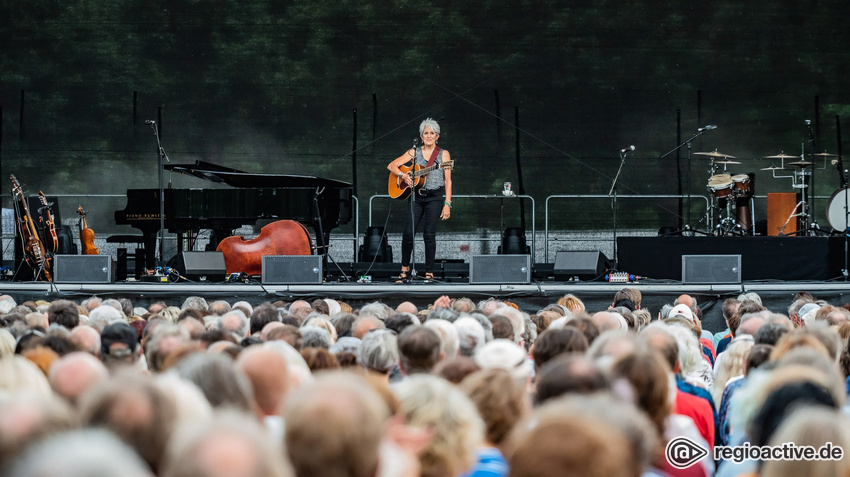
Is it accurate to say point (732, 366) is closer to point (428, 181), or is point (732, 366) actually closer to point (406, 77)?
point (428, 181)

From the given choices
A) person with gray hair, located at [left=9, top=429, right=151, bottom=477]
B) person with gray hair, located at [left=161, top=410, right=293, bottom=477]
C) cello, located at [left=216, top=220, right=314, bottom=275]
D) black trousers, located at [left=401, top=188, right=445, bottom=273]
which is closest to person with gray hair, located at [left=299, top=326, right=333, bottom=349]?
person with gray hair, located at [left=161, top=410, right=293, bottom=477]

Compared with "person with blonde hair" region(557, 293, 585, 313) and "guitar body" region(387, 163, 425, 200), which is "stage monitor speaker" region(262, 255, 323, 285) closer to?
"guitar body" region(387, 163, 425, 200)

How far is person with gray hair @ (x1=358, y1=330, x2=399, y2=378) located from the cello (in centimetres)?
715

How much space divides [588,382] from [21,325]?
376 cm

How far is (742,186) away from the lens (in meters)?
13.0

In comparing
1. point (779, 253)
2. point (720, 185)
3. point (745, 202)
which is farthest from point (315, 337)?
point (745, 202)

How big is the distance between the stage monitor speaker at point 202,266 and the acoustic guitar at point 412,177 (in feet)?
7.24

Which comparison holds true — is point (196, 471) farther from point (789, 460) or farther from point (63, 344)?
point (63, 344)

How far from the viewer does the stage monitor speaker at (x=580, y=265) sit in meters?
11.6

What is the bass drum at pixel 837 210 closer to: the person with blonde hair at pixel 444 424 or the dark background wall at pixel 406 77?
the dark background wall at pixel 406 77

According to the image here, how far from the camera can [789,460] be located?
6.04 feet

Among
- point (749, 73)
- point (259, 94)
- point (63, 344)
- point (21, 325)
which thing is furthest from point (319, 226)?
point (749, 73)

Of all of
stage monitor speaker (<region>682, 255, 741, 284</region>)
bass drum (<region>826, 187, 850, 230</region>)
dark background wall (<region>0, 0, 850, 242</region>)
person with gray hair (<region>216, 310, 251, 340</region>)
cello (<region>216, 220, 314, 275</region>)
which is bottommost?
person with gray hair (<region>216, 310, 251, 340</region>)

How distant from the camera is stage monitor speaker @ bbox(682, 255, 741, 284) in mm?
10148
